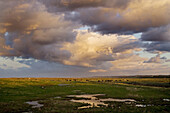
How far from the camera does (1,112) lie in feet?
89.7

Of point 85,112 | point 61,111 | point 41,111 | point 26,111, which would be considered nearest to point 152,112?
point 85,112

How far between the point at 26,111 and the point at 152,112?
2145cm

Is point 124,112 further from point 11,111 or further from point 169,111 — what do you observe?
point 11,111

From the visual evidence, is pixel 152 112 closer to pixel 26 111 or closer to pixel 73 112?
pixel 73 112

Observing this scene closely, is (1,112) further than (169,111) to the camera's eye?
No

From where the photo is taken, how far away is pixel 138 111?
96.1 feet

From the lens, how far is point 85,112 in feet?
91.2

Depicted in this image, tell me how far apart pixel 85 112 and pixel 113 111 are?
4997mm

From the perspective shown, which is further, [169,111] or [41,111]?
[169,111]

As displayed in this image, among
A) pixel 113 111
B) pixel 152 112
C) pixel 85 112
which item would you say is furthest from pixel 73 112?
pixel 152 112

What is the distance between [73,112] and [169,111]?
17235 millimetres

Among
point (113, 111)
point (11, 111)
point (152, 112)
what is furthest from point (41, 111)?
point (152, 112)

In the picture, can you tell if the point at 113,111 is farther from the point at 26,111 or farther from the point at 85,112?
the point at 26,111

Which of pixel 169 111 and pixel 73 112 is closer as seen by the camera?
pixel 73 112
